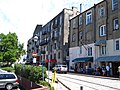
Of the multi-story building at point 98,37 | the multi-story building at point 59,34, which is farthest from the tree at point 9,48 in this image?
the multi-story building at point 98,37

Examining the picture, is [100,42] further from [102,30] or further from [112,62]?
[112,62]

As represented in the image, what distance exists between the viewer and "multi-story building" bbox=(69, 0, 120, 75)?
34.3 meters

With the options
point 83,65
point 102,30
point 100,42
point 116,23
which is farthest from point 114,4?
point 83,65

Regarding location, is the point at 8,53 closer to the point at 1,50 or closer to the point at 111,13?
the point at 1,50

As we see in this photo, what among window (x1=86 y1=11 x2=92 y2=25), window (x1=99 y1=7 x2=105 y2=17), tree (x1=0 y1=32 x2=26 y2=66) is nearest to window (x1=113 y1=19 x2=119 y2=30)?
window (x1=99 y1=7 x2=105 y2=17)

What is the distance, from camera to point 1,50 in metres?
45.3

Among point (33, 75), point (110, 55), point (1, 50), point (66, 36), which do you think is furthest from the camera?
point (66, 36)

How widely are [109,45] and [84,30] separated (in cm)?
877

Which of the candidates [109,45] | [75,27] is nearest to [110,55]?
[109,45]

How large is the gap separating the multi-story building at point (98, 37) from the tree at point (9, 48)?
10621 mm

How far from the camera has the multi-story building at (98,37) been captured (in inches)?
1350

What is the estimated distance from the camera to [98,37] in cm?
3856

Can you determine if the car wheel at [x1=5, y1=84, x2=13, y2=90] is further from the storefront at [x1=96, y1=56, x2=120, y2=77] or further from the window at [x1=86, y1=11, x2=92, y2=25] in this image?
the window at [x1=86, y1=11, x2=92, y2=25]

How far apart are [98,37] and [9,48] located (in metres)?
16.4
